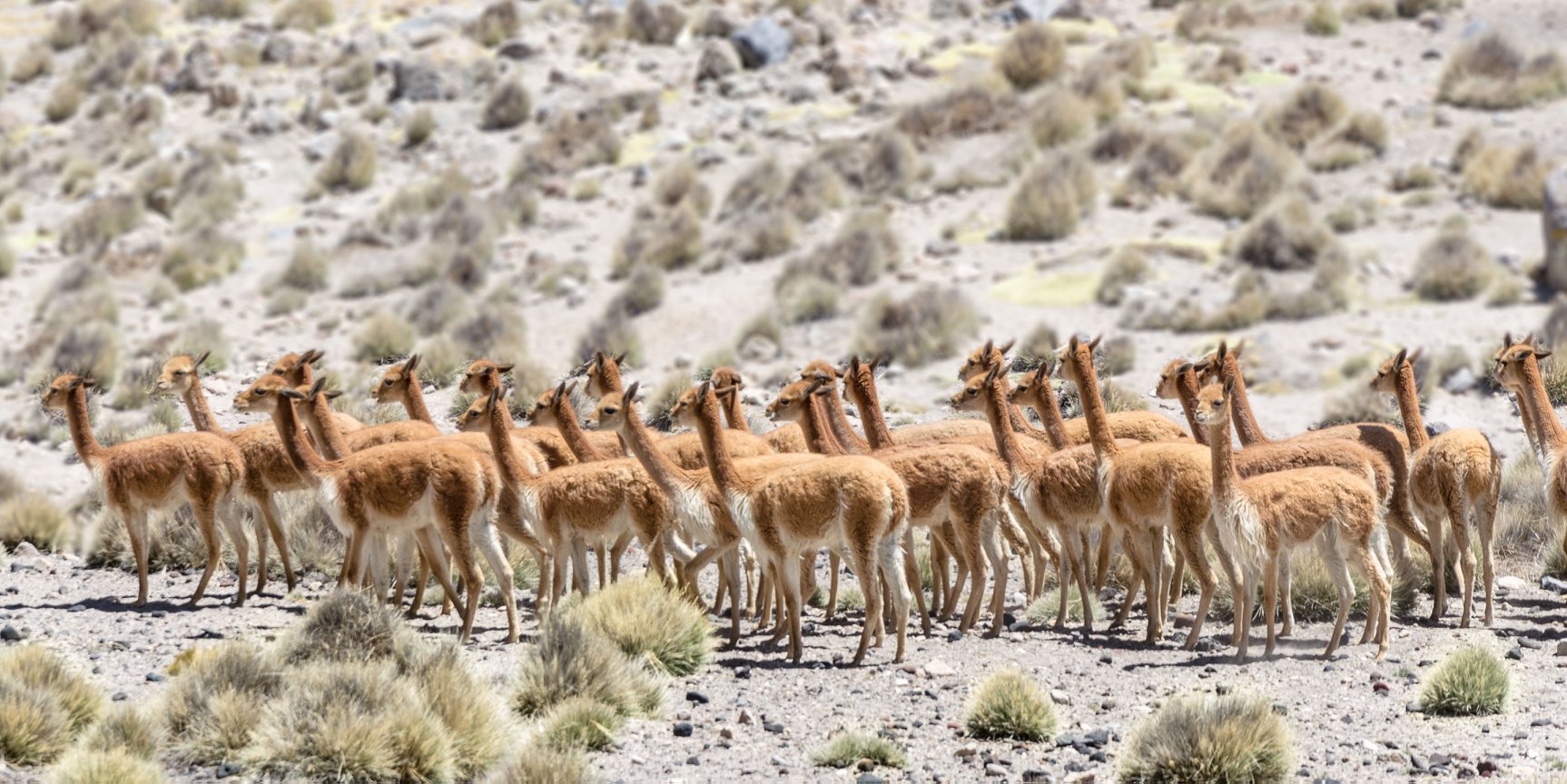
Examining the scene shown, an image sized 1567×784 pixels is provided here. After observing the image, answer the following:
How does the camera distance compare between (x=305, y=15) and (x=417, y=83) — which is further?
(x=305, y=15)

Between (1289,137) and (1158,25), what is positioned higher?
(1158,25)

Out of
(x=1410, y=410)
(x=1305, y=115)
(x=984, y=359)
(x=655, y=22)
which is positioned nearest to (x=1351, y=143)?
(x=1305, y=115)

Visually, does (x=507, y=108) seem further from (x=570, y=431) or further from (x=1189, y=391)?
(x=1189, y=391)

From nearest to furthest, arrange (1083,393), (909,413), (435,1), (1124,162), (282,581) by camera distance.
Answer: (1083,393) → (282,581) → (909,413) → (1124,162) → (435,1)

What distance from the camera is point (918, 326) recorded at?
82.3ft

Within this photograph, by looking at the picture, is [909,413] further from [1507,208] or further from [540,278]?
[1507,208]

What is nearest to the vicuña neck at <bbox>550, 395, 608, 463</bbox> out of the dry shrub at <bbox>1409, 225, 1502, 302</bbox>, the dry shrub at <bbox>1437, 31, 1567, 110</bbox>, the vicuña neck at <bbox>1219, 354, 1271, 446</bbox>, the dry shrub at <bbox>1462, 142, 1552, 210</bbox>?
the vicuña neck at <bbox>1219, 354, 1271, 446</bbox>

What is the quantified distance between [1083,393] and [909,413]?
7198 millimetres

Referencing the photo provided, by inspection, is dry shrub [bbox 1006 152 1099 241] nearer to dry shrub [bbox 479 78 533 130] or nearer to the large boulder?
the large boulder

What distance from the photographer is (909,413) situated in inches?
739

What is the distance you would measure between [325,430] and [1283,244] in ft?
63.2

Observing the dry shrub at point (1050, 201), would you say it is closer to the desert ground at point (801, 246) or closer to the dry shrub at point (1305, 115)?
the desert ground at point (801, 246)

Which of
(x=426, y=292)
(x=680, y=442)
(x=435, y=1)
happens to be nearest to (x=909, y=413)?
(x=680, y=442)

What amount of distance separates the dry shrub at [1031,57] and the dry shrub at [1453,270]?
11877 mm
